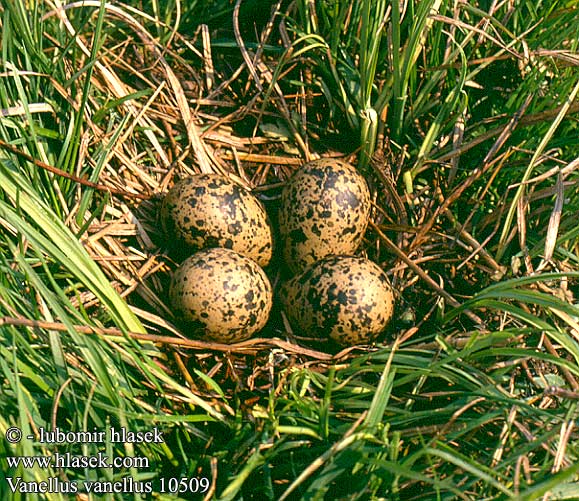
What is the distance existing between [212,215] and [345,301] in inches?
27.0

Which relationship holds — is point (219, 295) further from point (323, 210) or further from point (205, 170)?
point (205, 170)

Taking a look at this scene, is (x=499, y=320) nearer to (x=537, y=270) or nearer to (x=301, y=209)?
(x=537, y=270)

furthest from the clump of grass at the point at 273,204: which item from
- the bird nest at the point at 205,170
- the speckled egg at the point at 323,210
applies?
the speckled egg at the point at 323,210

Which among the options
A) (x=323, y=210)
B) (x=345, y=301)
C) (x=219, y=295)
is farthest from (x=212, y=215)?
(x=345, y=301)

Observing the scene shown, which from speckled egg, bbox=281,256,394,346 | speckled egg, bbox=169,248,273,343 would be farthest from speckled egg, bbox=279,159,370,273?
speckled egg, bbox=169,248,273,343

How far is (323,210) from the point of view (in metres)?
2.51

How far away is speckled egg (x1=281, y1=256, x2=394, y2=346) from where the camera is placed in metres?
2.36

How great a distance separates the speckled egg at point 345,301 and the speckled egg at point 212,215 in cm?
35

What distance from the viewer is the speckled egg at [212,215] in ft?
8.21

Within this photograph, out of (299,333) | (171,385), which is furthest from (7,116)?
(299,333)

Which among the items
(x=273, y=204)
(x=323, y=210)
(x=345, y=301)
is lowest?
(x=345, y=301)

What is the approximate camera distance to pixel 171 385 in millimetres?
2068

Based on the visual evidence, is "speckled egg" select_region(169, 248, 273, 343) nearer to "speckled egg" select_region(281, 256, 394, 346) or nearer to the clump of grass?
the clump of grass

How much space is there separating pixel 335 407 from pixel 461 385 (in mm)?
471
